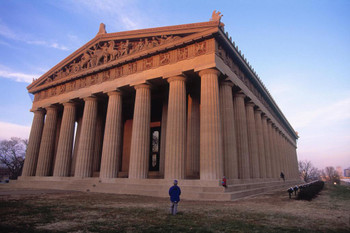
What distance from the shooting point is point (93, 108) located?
28.2 metres

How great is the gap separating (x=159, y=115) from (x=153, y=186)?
1584 cm

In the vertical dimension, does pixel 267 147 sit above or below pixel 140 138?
above

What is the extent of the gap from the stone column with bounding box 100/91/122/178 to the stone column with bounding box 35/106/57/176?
457 inches

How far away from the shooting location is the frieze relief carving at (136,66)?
69.7 ft

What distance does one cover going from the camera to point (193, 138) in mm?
24406

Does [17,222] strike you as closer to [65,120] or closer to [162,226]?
[162,226]

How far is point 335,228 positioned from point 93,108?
26522 mm

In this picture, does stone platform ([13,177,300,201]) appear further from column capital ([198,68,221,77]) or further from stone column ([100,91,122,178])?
column capital ([198,68,221,77])

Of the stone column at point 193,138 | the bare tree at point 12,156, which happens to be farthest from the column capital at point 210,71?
the bare tree at point 12,156

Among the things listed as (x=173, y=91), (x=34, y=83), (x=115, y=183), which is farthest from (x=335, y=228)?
(x=34, y=83)

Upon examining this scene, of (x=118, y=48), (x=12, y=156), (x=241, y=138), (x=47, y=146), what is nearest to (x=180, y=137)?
(x=241, y=138)

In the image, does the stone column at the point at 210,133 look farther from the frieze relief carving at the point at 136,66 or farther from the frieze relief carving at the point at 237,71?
the frieze relief carving at the point at 237,71

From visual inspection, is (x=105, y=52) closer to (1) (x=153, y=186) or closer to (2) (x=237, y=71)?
(2) (x=237, y=71)

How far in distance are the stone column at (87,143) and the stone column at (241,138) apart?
55.9 ft
